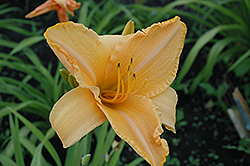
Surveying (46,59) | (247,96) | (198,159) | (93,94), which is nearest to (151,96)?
(93,94)

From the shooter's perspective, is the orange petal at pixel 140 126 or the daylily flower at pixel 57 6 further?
the daylily flower at pixel 57 6

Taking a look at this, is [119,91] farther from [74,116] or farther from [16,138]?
[16,138]

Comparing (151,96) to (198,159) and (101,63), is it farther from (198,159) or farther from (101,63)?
(198,159)

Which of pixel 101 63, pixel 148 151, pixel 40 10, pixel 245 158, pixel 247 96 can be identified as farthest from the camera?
pixel 247 96

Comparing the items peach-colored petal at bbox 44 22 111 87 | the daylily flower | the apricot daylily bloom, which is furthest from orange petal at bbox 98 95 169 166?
the daylily flower

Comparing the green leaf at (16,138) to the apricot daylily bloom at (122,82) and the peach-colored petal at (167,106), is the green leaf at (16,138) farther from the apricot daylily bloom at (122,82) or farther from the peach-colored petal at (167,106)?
the peach-colored petal at (167,106)

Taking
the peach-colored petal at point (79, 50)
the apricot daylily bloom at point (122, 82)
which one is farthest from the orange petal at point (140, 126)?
the peach-colored petal at point (79, 50)

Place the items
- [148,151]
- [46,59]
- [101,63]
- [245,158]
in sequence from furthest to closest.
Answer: [46,59], [245,158], [101,63], [148,151]

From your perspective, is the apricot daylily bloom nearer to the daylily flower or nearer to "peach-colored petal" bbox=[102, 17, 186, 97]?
"peach-colored petal" bbox=[102, 17, 186, 97]

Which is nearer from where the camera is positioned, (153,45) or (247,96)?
(153,45)
